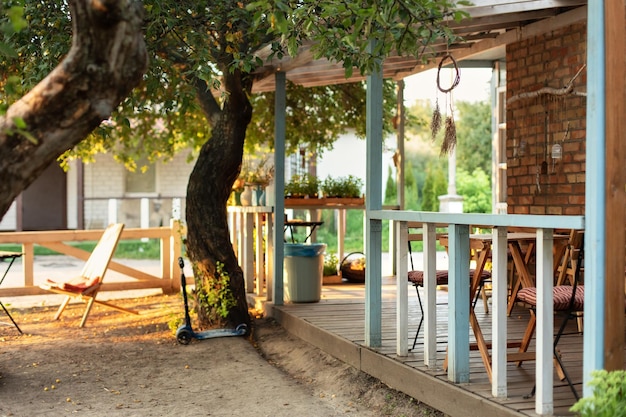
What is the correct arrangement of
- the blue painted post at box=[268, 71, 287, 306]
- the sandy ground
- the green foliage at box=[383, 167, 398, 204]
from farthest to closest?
the green foliage at box=[383, 167, 398, 204] < the blue painted post at box=[268, 71, 287, 306] < the sandy ground

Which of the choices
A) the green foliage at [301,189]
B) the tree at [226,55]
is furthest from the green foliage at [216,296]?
the green foliage at [301,189]

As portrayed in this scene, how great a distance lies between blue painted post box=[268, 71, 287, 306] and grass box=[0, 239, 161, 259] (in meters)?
9.75

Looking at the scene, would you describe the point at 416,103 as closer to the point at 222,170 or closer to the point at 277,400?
the point at 222,170

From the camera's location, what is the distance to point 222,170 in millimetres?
8328

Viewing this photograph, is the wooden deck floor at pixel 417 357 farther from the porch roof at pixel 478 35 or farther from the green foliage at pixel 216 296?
the porch roof at pixel 478 35

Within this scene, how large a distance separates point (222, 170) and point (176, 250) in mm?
2968

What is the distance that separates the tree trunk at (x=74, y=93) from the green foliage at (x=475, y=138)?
25.9m

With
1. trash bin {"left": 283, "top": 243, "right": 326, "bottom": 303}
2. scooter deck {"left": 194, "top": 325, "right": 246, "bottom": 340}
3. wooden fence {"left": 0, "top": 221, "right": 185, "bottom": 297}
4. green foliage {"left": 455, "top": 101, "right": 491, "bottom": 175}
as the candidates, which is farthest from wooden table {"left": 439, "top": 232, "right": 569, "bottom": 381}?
green foliage {"left": 455, "top": 101, "right": 491, "bottom": 175}

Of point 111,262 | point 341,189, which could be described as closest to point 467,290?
point 341,189

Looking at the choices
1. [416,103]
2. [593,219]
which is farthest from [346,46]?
[416,103]

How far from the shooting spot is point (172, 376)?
670 cm

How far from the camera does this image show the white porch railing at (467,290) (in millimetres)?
4164

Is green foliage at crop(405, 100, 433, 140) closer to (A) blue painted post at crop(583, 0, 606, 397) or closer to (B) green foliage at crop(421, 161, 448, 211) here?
(B) green foliage at crop(421, 161, 448, 211)

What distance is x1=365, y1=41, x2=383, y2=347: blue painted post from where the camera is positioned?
20.3ft
